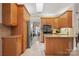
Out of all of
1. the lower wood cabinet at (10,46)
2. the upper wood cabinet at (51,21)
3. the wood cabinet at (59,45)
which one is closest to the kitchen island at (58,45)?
the wood cabinet at (59,45)

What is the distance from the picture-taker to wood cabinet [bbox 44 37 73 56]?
6655 mm

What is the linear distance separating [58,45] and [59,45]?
0.04m

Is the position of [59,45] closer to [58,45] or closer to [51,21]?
[58,45]

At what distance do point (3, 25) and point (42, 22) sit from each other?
24.2 feet

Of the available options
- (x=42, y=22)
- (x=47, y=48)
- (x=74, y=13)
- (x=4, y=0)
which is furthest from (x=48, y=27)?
(x=4, y=0)

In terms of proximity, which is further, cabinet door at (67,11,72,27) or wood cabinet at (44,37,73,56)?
cabinet door at (67,11,72,27)

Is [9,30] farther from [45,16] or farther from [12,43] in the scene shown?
[45,16]

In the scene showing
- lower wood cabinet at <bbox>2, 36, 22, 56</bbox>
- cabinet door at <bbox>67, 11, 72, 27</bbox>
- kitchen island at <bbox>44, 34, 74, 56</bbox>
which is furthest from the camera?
cabinet door at <bbox>67, 11, 72, 27</bbox>

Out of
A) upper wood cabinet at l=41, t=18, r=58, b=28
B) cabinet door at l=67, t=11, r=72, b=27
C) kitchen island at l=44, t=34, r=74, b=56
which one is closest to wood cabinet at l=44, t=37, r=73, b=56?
kitchen island at l=44, t=34, r=74, b=56

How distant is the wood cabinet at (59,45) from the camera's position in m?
6.65

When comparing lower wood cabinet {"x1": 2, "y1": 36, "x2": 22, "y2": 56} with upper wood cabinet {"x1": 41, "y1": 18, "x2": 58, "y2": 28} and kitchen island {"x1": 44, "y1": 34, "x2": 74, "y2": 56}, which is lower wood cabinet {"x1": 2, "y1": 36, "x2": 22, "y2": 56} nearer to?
kitchen island {"x1": 44, "y1": 34, "x2": 74, "y2": 56}

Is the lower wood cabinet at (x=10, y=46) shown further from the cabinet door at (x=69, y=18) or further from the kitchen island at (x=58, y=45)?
the cabinet door at (x=69, y=18)

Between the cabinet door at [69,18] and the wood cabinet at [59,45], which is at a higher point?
the cabinet door at [69,18]

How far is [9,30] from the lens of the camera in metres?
7.55
